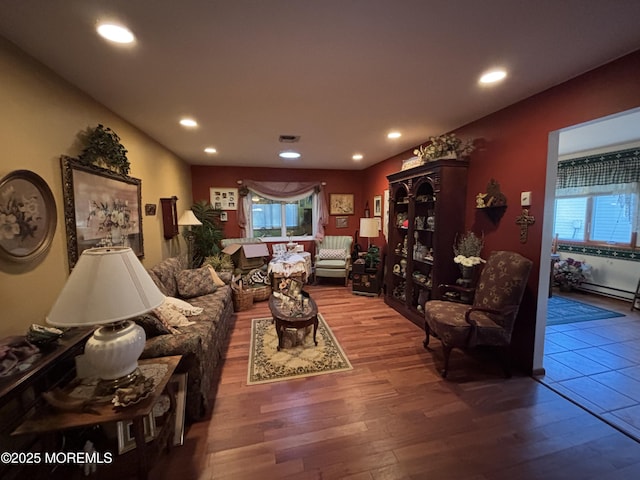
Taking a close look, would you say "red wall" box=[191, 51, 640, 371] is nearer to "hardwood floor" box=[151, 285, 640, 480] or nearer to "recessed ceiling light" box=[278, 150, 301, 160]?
"hardwood floor" box=[151, 285, 640, 480]

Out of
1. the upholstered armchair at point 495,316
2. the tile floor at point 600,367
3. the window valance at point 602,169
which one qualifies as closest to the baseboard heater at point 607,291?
the tile floor at point 600,367

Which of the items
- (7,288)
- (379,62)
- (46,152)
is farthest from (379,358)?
(46,152)

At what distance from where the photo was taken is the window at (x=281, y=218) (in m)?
5.81

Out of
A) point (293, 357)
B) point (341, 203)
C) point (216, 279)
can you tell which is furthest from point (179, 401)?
point (341, 203)

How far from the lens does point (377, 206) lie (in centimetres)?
541

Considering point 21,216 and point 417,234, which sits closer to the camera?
point 21,216

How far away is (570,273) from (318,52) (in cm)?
574

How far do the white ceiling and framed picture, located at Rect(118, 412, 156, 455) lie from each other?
2.05 meters

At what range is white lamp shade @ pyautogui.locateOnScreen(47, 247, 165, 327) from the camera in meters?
1.20

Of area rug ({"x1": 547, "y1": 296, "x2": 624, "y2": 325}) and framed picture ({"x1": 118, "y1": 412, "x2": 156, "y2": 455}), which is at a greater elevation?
framed picture ({"x1": 118, "y1": 412, "x2": 156, "y2": 455})

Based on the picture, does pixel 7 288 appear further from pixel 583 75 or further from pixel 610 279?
pixel 610 279

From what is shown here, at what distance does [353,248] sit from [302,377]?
3592 mm

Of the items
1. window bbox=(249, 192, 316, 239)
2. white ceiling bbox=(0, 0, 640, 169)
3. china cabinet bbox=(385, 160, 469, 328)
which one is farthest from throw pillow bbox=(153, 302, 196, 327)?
window bbox=(249, 192, 316, 239)

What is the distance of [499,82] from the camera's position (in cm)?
205
